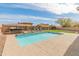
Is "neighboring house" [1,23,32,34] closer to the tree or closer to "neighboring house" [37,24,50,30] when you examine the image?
"neighboring house" [37,24,50,30]

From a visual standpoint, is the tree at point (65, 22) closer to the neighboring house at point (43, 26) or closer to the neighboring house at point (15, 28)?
the neighboring house at point (43, 26)

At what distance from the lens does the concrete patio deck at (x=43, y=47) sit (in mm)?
2697

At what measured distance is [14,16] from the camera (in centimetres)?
272

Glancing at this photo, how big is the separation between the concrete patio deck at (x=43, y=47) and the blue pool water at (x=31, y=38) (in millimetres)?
36

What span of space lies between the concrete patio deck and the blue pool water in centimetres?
4

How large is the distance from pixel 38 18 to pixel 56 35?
0.90ft

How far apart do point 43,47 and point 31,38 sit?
168 mm

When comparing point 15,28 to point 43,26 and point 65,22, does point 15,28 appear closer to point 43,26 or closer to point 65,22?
point 43,26

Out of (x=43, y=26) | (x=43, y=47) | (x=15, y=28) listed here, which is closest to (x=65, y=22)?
(x=43, y=26)

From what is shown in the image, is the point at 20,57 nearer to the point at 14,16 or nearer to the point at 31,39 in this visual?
the point at 31,39

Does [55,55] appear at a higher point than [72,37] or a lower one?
lower

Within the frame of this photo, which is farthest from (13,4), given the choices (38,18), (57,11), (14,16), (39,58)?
(39,58)

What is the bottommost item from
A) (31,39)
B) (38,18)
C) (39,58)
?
(39,58)

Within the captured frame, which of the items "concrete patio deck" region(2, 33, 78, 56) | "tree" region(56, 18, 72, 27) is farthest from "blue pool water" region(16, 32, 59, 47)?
"tree" region(56, 18, 72, 27)
